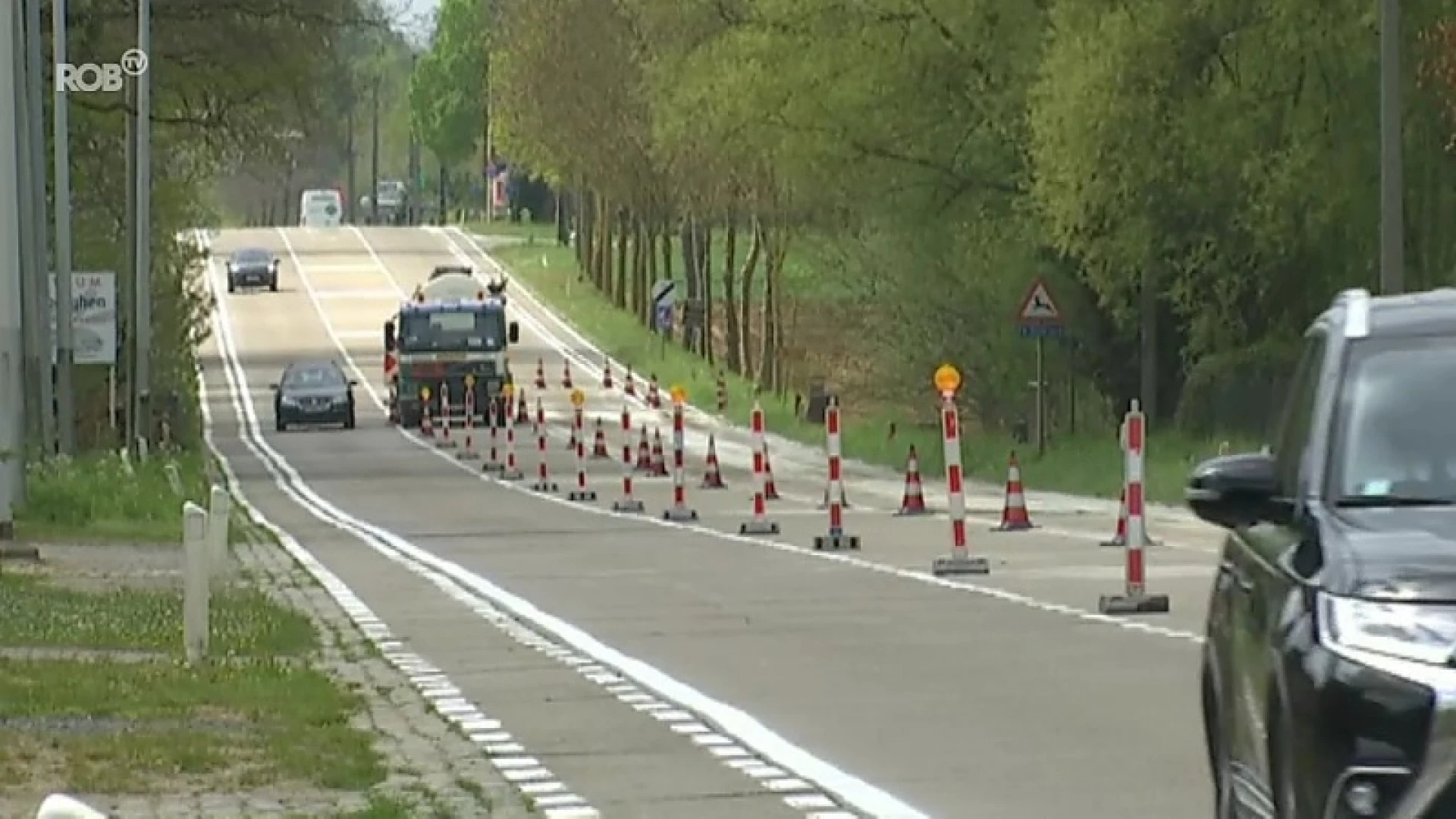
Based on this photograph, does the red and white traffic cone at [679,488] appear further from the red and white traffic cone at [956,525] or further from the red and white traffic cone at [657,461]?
the red and white traffic cone at [657,461]

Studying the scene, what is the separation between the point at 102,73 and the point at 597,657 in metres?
24.2

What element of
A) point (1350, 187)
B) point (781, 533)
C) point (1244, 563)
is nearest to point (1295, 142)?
point (1350, 187)

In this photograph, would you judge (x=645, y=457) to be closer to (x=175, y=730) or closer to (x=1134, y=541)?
(x=1134, y=541)

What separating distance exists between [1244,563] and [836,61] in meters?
41.2

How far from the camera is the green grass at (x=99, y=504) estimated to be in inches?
1323

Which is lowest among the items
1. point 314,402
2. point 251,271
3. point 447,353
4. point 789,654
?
point 789,654

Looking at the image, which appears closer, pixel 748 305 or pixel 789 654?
pixel 789 654

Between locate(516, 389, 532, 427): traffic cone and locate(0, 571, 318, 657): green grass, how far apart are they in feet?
160

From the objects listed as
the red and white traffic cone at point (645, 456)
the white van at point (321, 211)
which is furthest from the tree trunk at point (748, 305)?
the white van at point (321, 211)

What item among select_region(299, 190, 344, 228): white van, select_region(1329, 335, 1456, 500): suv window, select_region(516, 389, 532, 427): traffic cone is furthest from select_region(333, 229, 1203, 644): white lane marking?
select_region(299, 190, 344, 228): white van

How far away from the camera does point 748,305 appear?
290ft

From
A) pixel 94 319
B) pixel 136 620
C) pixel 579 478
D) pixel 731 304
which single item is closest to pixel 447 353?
pixel 731 304

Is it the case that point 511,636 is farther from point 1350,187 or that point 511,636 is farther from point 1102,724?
point 1350,187

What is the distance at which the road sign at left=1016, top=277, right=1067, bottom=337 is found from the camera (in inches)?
1841
